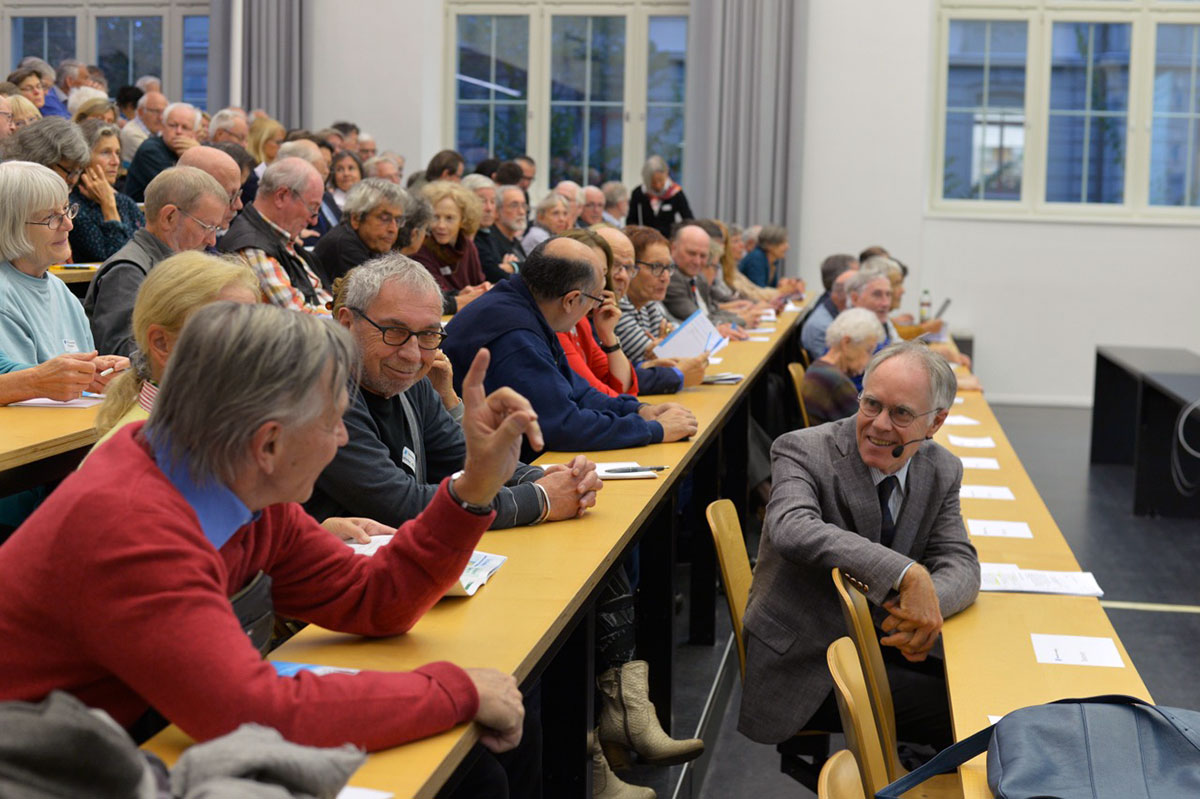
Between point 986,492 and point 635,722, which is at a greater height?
point 986,492

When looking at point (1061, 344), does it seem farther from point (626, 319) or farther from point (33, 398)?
point (33, 398)

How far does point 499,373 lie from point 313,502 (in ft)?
3.72

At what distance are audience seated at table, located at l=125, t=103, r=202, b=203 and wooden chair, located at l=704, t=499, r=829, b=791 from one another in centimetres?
511

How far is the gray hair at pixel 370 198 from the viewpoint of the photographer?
5715mm

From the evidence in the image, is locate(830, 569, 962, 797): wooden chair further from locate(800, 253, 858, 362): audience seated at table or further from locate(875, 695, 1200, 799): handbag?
locate(800, 253, 858, 362): audience seated at table

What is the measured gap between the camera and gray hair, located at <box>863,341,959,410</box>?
121 inches

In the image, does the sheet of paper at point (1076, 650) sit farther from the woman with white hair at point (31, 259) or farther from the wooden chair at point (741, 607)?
the woman with white hair at point (31, 259)

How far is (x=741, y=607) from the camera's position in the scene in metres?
3.23

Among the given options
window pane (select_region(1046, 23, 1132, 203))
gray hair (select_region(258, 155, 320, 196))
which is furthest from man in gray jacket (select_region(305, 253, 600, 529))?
window pane (select_region(1046, 23, 1132, 203))

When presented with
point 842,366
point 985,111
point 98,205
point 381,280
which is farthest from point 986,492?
point 985,111

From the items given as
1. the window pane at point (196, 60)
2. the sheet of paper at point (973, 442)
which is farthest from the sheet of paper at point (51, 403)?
the window pane at point (196, 60)

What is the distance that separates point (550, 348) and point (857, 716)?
1.96 m

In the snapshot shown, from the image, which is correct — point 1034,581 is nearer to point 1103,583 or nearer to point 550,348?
point 550,348

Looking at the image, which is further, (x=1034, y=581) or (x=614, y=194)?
(x=614, y=194)
